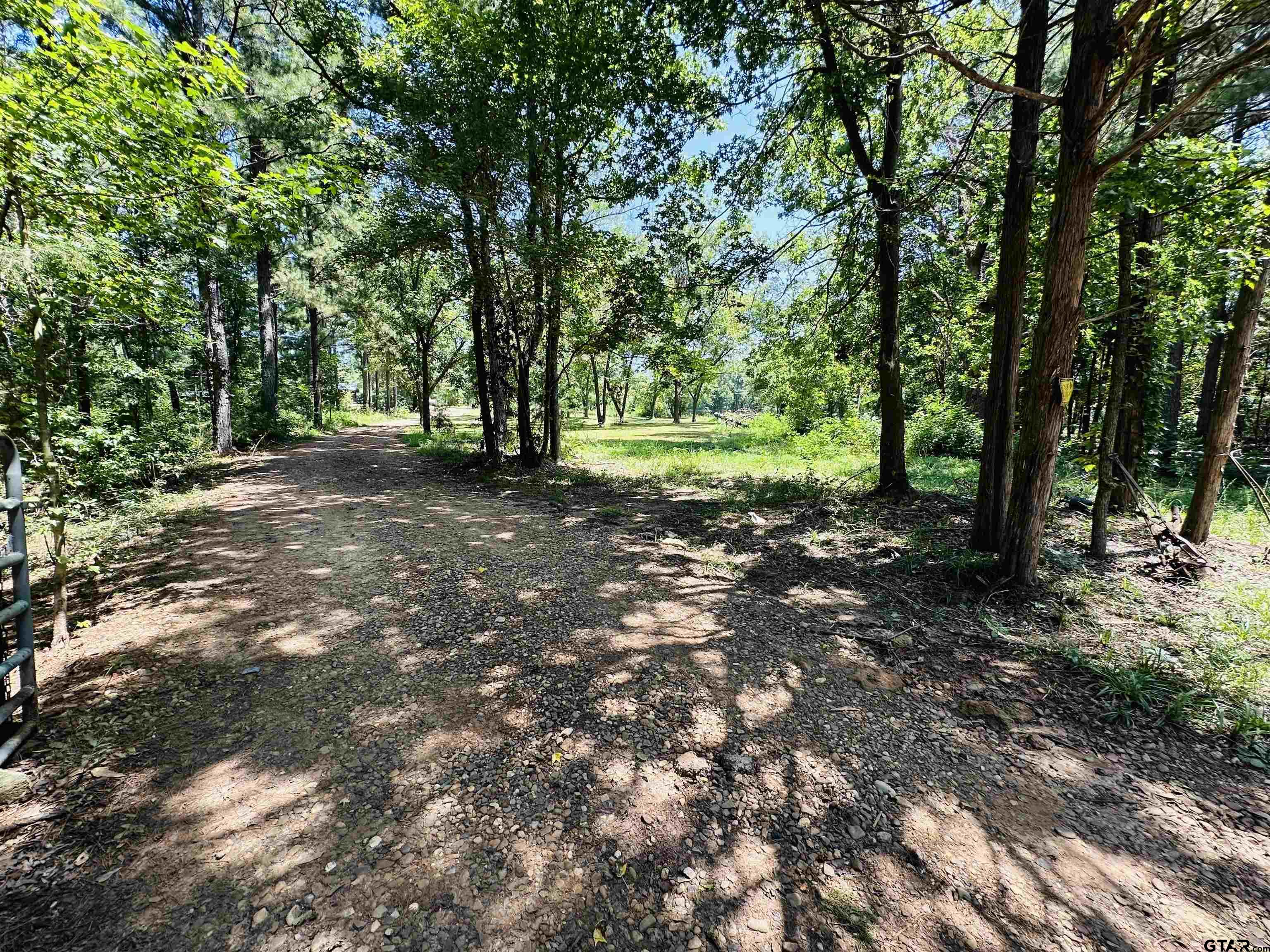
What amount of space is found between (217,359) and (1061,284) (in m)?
17.1

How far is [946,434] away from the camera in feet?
51.2

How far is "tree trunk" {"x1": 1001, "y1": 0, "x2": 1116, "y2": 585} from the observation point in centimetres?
405

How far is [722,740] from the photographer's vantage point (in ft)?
9.65

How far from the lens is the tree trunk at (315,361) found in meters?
21.1

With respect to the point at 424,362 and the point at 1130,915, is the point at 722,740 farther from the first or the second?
the point at 424,362

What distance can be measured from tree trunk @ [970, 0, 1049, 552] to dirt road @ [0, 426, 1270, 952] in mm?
2071

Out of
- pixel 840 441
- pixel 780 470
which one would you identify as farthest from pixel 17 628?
pixel 840 441

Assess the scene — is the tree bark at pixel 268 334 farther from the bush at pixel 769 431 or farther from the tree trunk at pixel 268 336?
the bush at pixel 769 431

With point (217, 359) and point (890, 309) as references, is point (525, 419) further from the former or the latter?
point (890, 309)

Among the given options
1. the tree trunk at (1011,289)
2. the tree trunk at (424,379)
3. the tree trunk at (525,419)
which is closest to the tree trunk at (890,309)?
the tree trunk at (1011,289)

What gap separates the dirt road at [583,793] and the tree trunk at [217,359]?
1093 cm

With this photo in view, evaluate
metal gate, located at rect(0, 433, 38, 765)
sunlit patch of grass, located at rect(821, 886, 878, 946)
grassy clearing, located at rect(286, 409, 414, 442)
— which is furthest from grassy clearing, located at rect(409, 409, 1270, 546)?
metal gate, located at rect(0, 433, 38, 765)

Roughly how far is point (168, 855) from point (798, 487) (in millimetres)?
9966

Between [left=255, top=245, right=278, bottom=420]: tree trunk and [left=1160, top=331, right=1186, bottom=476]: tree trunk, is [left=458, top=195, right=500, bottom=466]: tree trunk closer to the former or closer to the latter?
[left=255, top=245, right=278, bottom=420]: tree trunk
